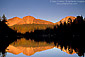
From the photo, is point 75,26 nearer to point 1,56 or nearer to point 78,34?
point 78,34

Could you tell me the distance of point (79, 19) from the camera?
120312mm

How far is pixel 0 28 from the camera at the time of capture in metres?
113

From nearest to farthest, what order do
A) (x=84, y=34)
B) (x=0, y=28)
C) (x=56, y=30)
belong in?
(x=84, y=34) < (x=0, y=28) < (x=56, y=30)

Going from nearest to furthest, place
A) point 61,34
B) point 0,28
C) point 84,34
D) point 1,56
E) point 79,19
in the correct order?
1. point 1,56
2. point 84,34
3. point 0,28
4. point 79,19
5. point 61,34

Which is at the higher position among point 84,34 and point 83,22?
point 83,22

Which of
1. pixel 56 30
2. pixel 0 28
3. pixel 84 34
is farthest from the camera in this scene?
pixel 56 30

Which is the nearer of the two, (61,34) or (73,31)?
(73,31)

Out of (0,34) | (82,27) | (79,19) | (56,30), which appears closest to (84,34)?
(82,27)

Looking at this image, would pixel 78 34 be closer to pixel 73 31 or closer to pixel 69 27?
pixel 73 31

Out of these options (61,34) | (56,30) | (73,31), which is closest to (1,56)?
(73,31)

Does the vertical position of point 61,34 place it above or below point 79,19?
below

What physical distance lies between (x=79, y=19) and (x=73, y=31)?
1261 centimetres

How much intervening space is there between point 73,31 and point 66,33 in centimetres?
1222

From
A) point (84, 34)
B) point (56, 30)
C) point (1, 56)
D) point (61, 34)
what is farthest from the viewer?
point (56, 30)
